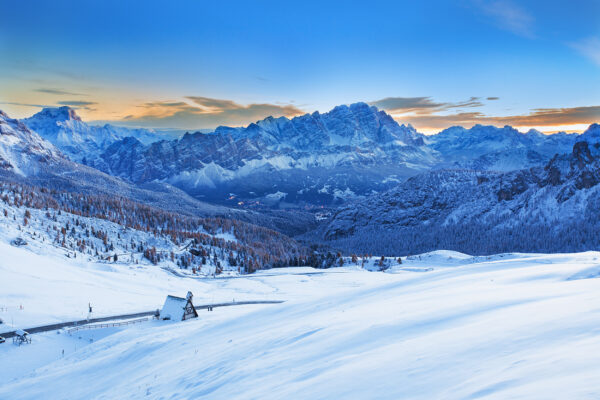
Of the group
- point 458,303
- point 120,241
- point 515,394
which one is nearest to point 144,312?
point 458,303

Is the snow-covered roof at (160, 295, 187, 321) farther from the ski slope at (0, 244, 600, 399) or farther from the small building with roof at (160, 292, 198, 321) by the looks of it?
the ski slope at (0, 244, 600, 399)

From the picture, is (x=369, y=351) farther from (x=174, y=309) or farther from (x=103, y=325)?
(x=103, y=325)

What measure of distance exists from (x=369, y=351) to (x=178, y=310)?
36.4m

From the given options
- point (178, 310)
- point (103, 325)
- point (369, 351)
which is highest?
point (369, 351)

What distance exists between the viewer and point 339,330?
65.7ft

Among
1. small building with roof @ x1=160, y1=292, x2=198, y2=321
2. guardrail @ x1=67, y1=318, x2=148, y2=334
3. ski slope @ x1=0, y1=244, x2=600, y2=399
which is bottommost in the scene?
guardrail @ x1=67, y1=318, x2=148, y2=334

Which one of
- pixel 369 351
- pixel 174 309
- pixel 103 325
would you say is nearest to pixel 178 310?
pixel 174 309

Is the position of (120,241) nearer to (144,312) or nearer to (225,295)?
(225,295)

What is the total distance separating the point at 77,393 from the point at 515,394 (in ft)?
83.3

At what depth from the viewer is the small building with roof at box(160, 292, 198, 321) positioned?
148 ft

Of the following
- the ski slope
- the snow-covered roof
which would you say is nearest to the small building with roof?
the snow-covered roof

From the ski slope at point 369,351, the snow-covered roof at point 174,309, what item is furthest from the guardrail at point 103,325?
the snow-covered roof at point 174,309

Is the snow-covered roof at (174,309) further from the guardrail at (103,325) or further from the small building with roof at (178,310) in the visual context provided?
the guardrail at (103,325)

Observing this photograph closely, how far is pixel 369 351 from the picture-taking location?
15.4 meters
